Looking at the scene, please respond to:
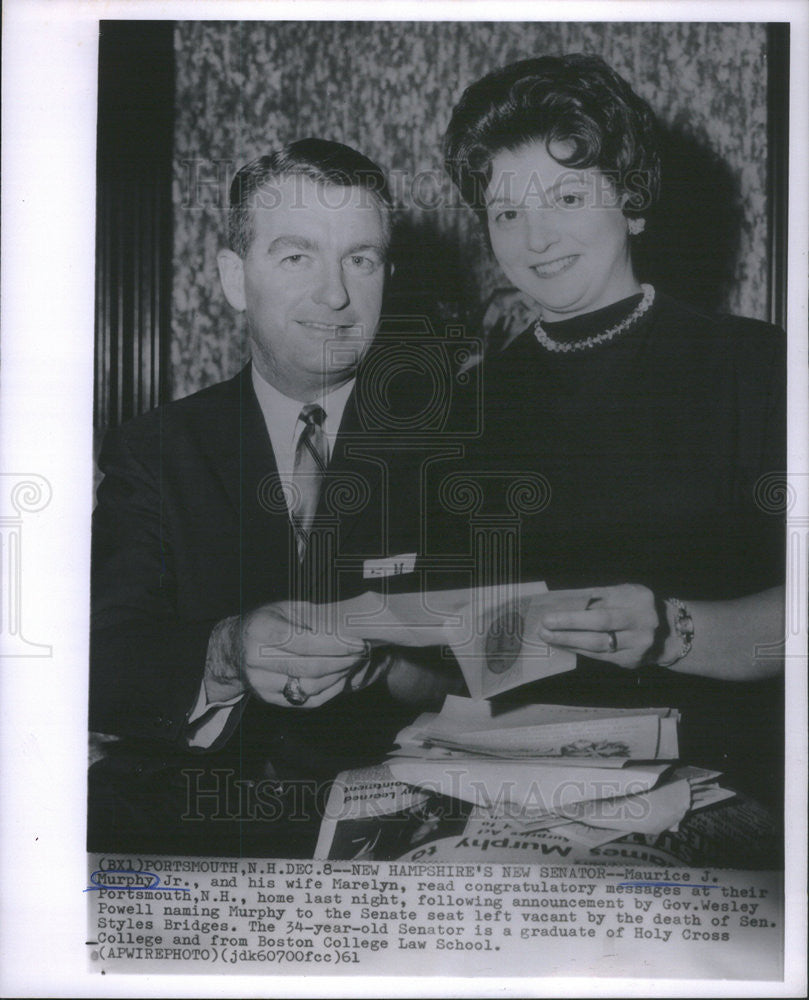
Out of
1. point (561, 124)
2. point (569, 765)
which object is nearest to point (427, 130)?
point (561, 124)

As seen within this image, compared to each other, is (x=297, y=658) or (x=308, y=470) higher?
(x=308, y=470)

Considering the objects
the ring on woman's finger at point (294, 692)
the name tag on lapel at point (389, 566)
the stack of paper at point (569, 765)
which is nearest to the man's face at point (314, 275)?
the name tag on lapel at point (389, 566)

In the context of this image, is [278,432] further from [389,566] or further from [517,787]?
[517,787]

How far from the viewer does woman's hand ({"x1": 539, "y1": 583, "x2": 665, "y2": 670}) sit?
1.44 meters

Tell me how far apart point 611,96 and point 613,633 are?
2.63 feet

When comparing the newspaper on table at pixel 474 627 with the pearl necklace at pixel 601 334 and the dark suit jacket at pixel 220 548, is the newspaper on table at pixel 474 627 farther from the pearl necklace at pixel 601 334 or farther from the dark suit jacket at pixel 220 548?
the pearl necklace at pixel 601 334

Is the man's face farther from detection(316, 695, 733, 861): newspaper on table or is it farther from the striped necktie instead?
detection(316, 695, 733, 861): newspaper on table

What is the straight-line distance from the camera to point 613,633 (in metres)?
1.44

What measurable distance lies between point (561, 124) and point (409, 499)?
605 mm

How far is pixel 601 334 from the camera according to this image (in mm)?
1474

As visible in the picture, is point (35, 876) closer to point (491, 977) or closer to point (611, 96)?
point (491, 977)

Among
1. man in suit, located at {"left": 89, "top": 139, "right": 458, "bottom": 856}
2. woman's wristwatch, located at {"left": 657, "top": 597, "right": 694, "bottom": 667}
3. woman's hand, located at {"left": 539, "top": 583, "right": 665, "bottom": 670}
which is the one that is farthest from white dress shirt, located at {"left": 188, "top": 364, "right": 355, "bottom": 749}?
woman's wristwatch, located at {"left": 657, "top": 597, "right": 694, "bottom": 667}

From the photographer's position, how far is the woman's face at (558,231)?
4.79 ft

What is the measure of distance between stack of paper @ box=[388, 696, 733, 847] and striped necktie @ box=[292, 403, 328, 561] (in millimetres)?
341
